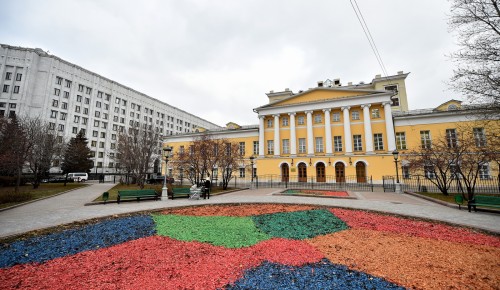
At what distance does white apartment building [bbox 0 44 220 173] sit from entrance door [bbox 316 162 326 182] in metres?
27.6

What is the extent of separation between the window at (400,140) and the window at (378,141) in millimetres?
2238

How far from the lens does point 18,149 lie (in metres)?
19.4

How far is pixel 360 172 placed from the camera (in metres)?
29.9

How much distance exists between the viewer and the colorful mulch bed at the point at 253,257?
3.92m

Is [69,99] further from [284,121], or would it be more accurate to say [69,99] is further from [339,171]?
[339,171]

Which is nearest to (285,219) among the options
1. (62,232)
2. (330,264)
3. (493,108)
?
(330,264)

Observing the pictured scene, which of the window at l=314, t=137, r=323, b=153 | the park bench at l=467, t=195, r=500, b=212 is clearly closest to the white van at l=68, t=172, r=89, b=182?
the window at l=314, t=137, r=323, b=153

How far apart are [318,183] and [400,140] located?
13.6 meters

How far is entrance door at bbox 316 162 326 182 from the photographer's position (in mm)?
31141

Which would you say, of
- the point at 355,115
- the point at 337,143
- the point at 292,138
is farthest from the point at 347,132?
the point at 292,138

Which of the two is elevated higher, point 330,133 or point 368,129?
point 368,129

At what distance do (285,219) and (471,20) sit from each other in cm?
1423

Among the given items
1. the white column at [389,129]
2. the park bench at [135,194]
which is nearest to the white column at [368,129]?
the white column at [389,129]

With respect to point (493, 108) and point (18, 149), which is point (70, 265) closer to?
point (493, 108)
